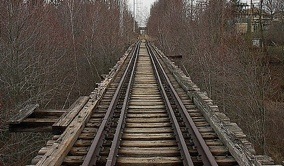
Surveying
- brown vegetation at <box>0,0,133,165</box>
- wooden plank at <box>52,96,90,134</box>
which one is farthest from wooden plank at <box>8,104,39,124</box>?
brown vegetation at <box>0,0,133,165</box>

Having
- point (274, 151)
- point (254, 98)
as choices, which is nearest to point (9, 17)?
point (254, 98)

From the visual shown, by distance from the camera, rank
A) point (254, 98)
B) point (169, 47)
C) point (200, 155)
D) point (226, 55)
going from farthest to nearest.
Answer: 1. point (169, 47)
2. point (226, 55)
3. point (254, 98)
4. point (200, 155)

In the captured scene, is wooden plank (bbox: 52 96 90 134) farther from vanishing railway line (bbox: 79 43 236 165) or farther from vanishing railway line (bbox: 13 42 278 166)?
vanishing railway line (bbox: 79 43 236 165)

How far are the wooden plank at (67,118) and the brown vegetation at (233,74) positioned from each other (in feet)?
35.5

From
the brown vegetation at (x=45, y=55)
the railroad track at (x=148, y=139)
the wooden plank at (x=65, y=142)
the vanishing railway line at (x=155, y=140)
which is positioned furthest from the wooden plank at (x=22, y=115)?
the brown vegetation at (x=45, y=55)

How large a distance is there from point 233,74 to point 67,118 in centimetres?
1430

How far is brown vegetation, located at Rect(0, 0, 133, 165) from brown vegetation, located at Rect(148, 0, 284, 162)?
23.3 ft

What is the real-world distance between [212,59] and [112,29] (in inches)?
361

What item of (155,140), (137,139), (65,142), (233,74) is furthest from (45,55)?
(65,142)

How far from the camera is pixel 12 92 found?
11.3m

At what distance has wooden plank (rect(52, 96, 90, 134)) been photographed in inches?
225

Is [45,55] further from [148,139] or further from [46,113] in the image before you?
[148,139]

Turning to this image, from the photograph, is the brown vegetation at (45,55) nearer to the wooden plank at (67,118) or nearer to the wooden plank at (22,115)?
the wooden plank at (22,115)

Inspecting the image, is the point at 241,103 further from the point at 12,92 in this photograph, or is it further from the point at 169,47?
the point at 169,47
